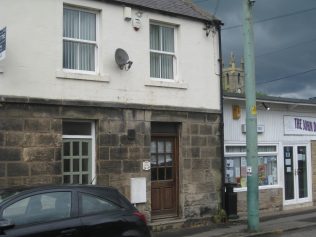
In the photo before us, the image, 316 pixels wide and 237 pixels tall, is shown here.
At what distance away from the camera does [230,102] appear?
16.4m

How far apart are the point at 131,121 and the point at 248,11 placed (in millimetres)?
4070

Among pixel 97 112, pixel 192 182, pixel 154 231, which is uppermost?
pixel 97 112

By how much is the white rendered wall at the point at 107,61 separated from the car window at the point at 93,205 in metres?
4.28

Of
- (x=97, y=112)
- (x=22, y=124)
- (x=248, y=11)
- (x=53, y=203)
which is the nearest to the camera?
(x=53, y=203)

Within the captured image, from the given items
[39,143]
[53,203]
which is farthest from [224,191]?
[53,203]

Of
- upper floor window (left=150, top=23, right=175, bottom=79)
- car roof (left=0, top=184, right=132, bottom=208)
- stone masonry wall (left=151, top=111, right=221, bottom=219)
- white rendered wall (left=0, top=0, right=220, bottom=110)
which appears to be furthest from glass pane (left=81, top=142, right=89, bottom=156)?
car roof (left=0, top=184, right=132, bottom=208)

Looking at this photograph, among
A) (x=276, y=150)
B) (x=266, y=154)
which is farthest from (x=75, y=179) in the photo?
(x=276, y=150)

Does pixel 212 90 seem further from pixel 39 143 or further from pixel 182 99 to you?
pixel 39 143

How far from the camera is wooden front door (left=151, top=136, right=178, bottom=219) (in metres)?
14.1

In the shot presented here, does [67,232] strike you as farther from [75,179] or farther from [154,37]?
[154,37]

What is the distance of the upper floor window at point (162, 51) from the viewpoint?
14.2 meters

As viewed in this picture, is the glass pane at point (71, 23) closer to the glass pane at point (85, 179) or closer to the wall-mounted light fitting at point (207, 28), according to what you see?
the glass pane at point (85, 179)

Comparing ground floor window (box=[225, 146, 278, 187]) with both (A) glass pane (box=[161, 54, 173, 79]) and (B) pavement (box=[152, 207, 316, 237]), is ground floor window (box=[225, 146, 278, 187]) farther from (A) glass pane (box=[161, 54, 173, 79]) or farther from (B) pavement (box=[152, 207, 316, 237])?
(A) glass pane (box=[161, 54, 173, 79])

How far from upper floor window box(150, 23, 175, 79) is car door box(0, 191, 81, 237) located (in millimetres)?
7012
